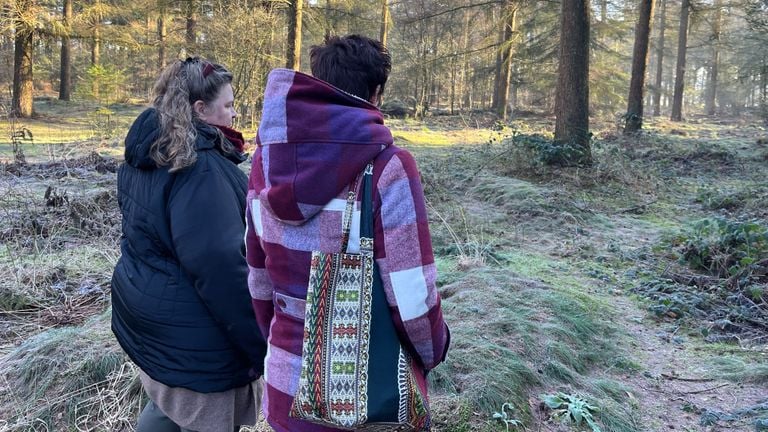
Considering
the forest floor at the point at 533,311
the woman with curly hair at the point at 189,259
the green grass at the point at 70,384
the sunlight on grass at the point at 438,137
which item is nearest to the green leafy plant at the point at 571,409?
the forest floor at the point at 533,311

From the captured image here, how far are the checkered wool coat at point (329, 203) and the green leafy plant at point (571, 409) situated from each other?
5.97 feet

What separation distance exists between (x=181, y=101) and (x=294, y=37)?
12.3m

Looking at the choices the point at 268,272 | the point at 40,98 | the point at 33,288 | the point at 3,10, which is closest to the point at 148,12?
the point at 3,10

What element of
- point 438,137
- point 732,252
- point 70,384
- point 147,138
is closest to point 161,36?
point 438,137

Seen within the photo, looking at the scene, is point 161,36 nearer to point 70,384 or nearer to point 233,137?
point 70,384

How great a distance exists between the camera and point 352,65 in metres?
1.50

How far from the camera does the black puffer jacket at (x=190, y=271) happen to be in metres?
1.81

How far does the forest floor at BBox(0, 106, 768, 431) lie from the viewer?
3098mm

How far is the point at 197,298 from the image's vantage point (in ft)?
6.20

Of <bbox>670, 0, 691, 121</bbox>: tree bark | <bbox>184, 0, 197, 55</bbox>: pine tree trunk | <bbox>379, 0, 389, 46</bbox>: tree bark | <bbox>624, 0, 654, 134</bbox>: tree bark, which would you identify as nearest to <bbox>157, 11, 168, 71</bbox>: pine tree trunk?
<bbox>184, 0, 197, 55</bbox>: pine tree trunk

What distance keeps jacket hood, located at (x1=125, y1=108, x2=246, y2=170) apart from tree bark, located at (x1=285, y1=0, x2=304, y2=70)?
11875mm

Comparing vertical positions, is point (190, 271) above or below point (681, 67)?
below

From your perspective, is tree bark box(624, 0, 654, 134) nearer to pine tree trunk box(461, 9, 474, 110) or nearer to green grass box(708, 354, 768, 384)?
pine tree trunk box(461, 9, 474, 110)

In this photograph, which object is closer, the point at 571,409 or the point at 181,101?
the point at 181,101
